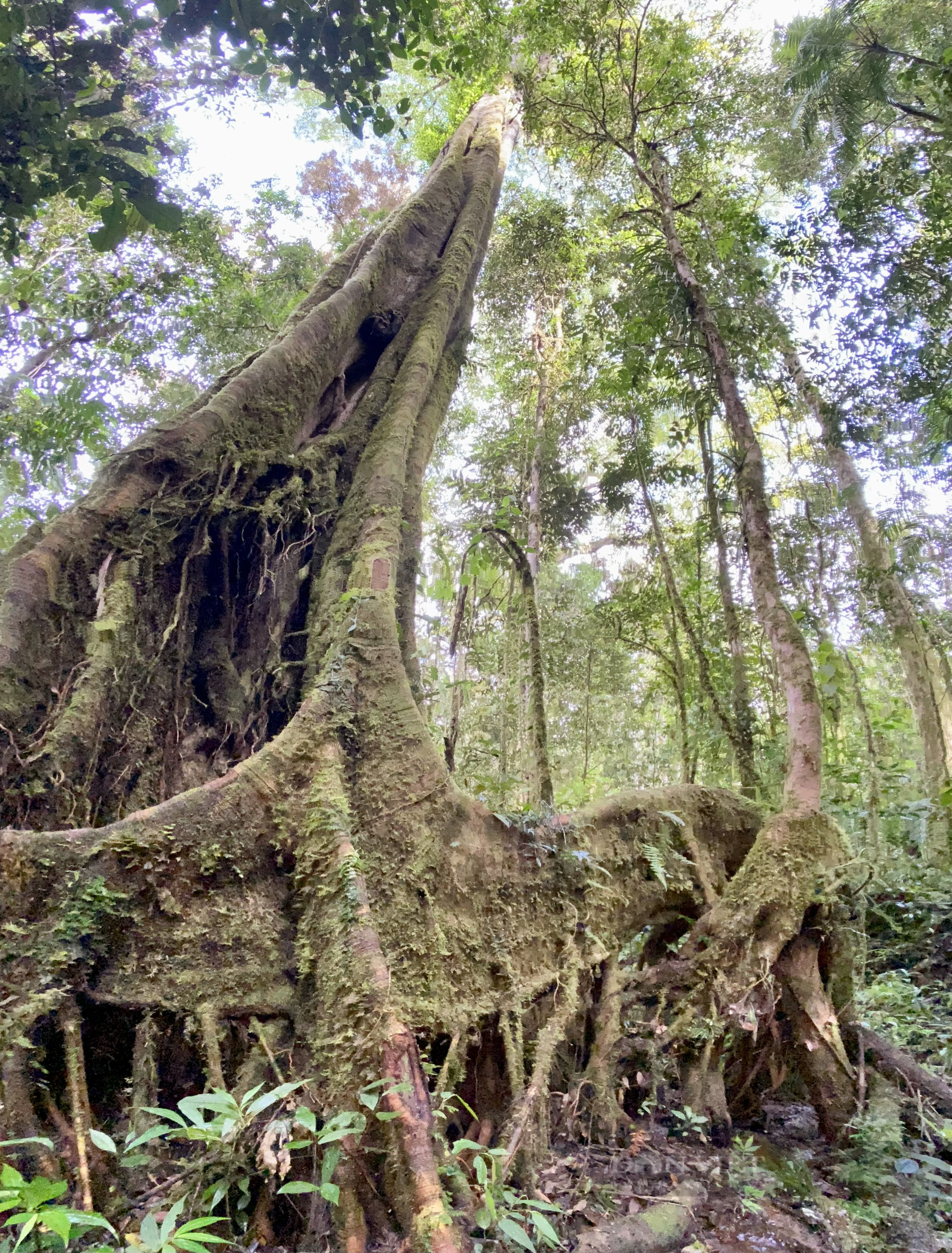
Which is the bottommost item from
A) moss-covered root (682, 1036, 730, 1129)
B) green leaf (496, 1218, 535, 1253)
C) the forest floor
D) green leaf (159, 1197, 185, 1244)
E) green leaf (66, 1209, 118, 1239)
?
the forest floor

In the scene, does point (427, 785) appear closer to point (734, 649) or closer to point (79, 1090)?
point (79, 1090)

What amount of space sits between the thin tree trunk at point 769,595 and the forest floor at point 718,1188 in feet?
5.38

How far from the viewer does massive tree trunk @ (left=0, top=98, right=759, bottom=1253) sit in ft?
6.53

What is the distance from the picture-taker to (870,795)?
639 centimetres

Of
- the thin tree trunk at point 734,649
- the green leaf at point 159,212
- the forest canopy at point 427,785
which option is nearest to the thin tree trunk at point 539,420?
the forest canopy at point 427,785

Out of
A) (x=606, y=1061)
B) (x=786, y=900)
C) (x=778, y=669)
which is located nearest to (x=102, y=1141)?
(x=606, y=1061)

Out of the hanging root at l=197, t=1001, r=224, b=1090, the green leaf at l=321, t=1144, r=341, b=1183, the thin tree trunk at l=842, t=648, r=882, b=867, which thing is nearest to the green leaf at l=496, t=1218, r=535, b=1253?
the green leaf at l=321, t=1144, r=341, b=1183

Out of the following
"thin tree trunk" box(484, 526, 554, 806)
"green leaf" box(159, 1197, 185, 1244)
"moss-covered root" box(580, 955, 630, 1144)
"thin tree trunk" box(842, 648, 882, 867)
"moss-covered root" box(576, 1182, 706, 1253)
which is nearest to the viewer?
"green leaf" box(159, 1197, 185, 1244)

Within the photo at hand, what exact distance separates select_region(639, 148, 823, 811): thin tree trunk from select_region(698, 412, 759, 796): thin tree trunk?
1188 millimetres

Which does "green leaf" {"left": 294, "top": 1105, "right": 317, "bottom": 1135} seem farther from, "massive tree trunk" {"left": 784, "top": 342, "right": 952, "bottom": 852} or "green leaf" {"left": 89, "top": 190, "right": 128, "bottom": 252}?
"massive tree trunk" {"left": 784, "top": 342, "right": 952, "bottom": 852}

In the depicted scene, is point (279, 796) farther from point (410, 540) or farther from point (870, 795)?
point (870, 795)

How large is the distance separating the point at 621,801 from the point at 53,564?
2946mm

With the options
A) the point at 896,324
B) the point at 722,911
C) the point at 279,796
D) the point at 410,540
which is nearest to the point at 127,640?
the point at 279,796

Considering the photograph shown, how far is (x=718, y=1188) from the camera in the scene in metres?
2.55
